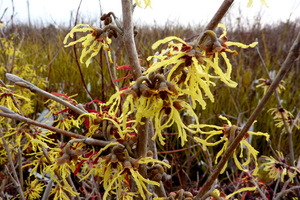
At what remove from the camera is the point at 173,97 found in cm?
64

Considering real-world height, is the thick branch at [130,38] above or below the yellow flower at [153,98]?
above

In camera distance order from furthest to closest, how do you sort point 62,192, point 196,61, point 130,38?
1. point 62,192
2. point 130,38
3. point 196,61

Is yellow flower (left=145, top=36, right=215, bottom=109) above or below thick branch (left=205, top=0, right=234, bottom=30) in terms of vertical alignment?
below

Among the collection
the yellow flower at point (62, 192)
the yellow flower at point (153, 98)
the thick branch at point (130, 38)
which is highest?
the thick branch at point (130, 38)

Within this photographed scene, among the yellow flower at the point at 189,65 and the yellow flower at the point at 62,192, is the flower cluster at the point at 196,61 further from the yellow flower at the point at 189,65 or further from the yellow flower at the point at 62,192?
the yellow flower at the point at 62,192

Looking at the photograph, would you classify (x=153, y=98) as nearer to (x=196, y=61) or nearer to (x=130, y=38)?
(x=196, y=61)

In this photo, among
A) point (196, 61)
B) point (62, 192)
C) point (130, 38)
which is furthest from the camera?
point (62, 192)

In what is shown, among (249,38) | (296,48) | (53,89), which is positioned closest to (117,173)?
(296,48)

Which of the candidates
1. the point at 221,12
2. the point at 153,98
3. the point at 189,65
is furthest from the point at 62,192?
the point at 221,12

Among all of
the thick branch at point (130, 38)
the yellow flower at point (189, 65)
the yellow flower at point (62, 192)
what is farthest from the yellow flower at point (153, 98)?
the yellow flower at point (62, 192)

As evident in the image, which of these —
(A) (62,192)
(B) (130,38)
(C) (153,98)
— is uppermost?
(B) (130,38)

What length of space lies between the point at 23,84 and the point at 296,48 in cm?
74

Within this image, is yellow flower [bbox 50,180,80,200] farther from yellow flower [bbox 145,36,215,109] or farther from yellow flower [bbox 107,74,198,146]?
yellow flower [bbox 145,36,215,109]

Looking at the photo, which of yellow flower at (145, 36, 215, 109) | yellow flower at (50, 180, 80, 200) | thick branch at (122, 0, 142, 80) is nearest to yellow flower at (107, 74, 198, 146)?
yellow flower at (145, 36, 215, 109)
